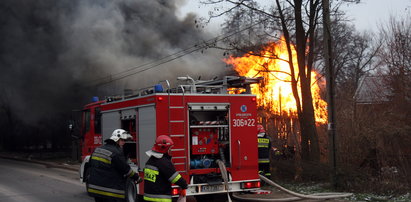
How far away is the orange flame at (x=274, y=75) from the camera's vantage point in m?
13.6

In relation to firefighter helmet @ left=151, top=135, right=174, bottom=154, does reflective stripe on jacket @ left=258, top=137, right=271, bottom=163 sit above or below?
below

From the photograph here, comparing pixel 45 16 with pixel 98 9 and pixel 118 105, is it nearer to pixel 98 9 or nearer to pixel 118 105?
pixel 98 9

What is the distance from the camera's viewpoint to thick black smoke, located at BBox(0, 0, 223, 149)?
1870 centimetres

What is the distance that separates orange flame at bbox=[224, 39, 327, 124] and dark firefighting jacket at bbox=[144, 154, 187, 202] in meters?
7.64

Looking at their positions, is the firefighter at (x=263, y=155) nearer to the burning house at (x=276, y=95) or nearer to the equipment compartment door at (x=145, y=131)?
the burning house at (x=276, y=95)

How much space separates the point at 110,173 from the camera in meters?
5.75

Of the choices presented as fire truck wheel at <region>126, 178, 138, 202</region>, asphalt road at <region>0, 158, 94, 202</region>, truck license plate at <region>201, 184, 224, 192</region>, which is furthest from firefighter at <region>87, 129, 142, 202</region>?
asphalt road at <region>0, 158, 94, 202</region>

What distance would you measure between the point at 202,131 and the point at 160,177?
11.2 ft

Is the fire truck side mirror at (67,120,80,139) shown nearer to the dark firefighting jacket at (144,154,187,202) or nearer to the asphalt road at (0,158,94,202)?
the asphalt road at (0,158,94,202)

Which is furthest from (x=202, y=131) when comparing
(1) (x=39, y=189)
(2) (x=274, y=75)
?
(2) (x=274, y=75)

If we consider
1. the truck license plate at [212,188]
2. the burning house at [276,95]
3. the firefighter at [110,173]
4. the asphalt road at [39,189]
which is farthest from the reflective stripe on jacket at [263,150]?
the firefighter at [110,173]

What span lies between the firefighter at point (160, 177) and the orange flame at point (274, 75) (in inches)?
298

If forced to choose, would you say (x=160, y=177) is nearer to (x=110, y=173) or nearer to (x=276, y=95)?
(x=110, y=173)

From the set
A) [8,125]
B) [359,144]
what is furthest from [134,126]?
[8,125]
